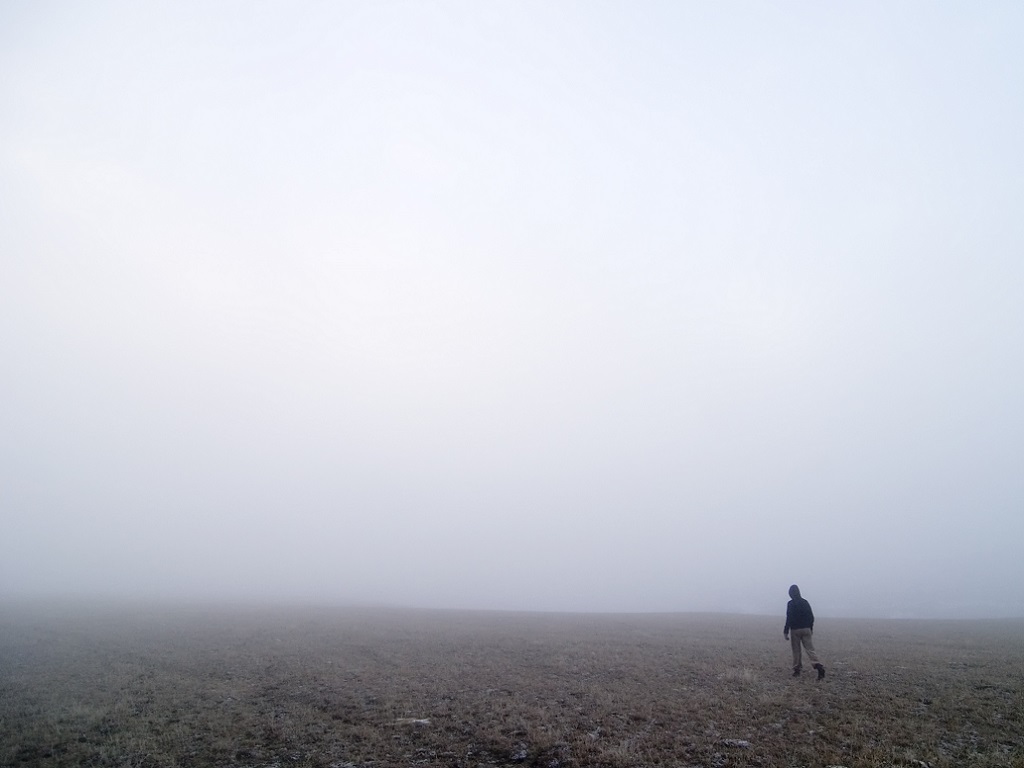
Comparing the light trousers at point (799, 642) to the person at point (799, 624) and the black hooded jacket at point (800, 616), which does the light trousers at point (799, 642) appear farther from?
the black hooded jacket at point (800, 616)

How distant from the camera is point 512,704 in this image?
17250 millimetres

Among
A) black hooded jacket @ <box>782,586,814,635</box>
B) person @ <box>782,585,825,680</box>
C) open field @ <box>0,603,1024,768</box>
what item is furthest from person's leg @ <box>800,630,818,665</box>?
open field @ <box>0,603,1024,768</box>

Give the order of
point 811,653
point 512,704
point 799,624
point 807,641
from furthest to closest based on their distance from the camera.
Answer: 1. point 799,624
2. point 807,641
3. point 811,653
4. point 512,704

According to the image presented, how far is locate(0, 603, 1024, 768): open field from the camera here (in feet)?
42.8

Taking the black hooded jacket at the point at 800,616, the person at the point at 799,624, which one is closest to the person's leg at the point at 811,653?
the person at the point at 799,624

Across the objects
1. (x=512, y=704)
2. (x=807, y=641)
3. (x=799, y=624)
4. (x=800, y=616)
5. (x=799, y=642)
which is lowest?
(x=512, y=704)

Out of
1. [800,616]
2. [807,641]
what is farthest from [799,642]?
[800,616]

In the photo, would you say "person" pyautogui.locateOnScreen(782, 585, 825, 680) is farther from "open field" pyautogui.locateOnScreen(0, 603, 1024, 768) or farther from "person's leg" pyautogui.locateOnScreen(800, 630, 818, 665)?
"open field" pyautogui.locateOnScreen(0, 603, 1024, 768)

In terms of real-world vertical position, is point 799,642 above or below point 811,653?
above

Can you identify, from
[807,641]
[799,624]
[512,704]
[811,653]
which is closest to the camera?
[512,704]

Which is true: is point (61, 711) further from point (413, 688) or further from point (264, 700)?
point (413, 688)

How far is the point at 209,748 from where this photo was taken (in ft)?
46.6

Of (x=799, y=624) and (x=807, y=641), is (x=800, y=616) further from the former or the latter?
(x=807, y=641)

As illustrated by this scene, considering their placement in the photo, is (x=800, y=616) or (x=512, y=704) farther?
(x=800, y=616)
